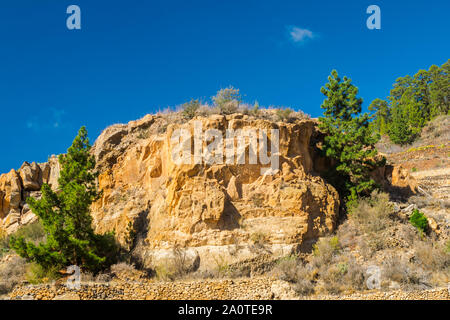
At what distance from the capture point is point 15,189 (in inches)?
882

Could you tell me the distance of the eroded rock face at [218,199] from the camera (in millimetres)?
14211

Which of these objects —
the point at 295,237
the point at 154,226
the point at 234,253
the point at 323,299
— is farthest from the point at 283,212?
the point at 154,226

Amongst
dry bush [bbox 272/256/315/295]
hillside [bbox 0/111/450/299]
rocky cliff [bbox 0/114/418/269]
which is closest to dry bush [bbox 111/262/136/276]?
hillside [bbox 0/111/450/299]

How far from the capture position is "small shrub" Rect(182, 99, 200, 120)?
18.0 metres

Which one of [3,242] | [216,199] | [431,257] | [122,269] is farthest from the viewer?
[3,242]

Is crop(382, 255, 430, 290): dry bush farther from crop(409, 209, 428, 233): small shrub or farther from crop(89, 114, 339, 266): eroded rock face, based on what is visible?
Result: crop(89, 114, 339, 266): eroded rock face

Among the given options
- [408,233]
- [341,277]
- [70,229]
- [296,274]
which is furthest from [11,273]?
[408,233]

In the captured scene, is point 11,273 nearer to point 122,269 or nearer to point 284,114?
point 122,269

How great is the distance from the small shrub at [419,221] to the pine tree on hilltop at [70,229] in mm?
12959

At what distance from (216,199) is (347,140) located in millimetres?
7553

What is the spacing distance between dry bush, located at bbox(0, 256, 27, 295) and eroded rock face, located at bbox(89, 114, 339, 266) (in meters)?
3.34

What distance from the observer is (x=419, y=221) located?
16203 millimetres

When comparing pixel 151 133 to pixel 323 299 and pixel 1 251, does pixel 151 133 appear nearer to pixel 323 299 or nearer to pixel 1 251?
pixel 1 251
